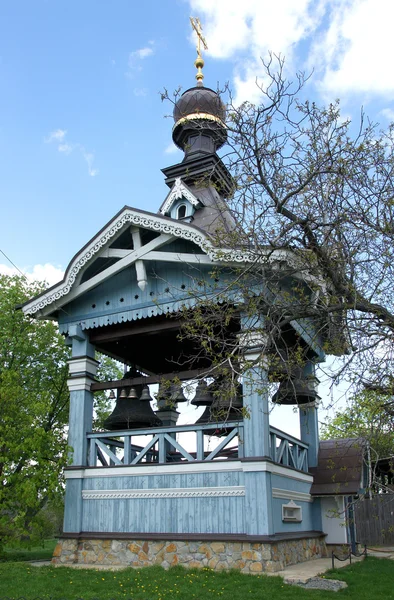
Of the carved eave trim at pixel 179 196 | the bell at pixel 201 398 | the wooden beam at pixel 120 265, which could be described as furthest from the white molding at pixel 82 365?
the carved eave trim at pixel 179 196

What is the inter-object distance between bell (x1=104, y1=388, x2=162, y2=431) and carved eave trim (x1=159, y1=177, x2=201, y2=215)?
4.25 metres

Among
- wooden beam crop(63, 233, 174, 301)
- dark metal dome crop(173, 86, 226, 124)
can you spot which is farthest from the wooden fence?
dark metal dome crop(173, 86, 226, 124)

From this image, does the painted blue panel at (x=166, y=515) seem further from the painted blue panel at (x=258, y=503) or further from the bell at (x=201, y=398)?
the bell at (x=201, y=398)

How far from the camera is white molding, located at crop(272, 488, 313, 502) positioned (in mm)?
10109

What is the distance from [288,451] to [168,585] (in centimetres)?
439

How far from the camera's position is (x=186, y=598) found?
24.4 ft

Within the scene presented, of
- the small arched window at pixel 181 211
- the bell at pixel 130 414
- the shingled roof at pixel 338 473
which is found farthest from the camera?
the small arched window at pixel 181 211

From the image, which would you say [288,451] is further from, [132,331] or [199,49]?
[199,49]

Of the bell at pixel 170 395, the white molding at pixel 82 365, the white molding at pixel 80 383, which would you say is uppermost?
the white molding at pixel 82 365

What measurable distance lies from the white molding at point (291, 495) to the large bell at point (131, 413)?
2.90 m

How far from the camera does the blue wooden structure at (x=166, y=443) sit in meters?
9.59

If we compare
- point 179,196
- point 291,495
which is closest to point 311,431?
point 291,495

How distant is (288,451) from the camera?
1189 centimetres

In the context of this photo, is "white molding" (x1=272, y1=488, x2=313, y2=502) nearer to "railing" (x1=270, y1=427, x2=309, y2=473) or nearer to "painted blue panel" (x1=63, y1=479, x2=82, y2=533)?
"railing" (x1=270, y1=427, x2=309, y2=473)
